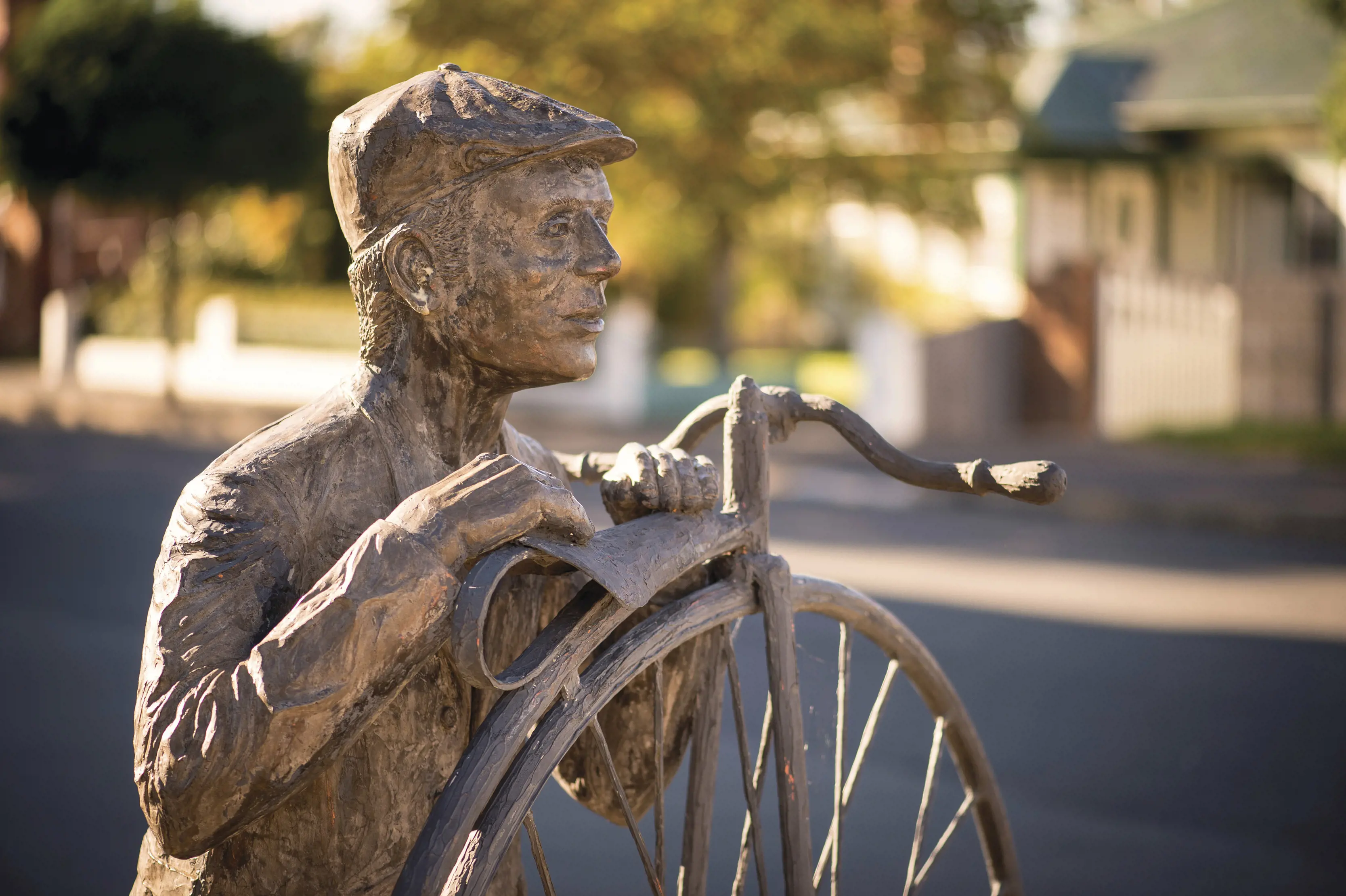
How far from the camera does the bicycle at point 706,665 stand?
1473 mm

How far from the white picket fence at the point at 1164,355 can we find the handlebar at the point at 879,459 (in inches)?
553

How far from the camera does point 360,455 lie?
1708mm

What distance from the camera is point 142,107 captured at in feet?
53.0

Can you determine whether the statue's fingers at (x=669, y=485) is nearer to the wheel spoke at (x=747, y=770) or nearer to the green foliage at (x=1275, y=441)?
the wheel spoke at (x=747, y=770)

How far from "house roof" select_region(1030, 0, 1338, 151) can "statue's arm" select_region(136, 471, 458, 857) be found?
19.0 m

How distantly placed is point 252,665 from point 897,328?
1362 centimetres

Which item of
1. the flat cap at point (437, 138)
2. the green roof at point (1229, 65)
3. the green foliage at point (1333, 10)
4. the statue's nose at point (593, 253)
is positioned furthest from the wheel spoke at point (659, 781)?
the green roof at point (1229, 65)

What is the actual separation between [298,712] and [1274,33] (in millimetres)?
22338

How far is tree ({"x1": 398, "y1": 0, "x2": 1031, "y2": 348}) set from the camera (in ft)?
50.1

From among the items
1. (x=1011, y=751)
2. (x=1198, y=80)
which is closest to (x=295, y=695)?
(x=1011, y=751)

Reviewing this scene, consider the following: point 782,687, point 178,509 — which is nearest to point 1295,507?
point 782,687

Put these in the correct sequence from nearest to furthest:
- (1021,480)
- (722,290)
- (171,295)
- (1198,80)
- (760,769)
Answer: (1021,480)
(760,769)
(171,295)
(722,290)
(1198,80)

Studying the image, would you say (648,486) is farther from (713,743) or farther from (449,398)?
(713,743)

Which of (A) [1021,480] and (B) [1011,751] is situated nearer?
(A) [1021,480]
